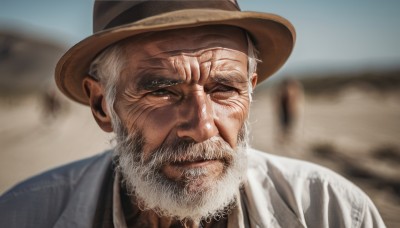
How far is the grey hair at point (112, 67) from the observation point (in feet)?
6.64

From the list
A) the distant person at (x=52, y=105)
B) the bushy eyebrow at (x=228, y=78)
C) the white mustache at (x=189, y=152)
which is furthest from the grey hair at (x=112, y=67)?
the distant person at (x=52, y=105)

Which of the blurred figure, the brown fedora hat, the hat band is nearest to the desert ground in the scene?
the blurred figure

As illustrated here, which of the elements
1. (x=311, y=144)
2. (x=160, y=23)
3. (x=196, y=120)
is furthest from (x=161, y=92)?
(x=311, y=144)

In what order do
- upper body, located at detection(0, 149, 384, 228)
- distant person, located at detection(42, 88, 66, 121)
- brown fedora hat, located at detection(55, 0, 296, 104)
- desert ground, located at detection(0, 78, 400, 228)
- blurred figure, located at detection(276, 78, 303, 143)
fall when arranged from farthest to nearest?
distant person, located at detection(42, 88, 66, 121), blurred figure, located at detection(276, 78, 303, 143), desert ground, located at detection(0, 78, 400, 228), upper body, located at detection(0, 149, 384, 228), brown fedora hat, located at detection(55, 0, 296, 104)

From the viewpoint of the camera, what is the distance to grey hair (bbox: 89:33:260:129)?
6.64 feet

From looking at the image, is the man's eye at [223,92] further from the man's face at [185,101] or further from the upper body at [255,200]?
the upper body at [255,200]

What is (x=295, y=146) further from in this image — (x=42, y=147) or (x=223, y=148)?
(x=223, y=148)

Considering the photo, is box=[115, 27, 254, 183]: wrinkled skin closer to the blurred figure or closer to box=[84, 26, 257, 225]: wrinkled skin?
box=[84, 26, 257, 225]: wrinkled skin

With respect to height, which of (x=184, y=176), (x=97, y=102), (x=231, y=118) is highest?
(x=97, y=102)

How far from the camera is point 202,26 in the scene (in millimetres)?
1936

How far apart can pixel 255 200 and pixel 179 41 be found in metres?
1.12

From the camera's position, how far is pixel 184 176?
6.19 ft

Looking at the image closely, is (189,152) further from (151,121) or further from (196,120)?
(151,121)

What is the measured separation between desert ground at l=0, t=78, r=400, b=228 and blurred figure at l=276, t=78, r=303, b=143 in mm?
272
